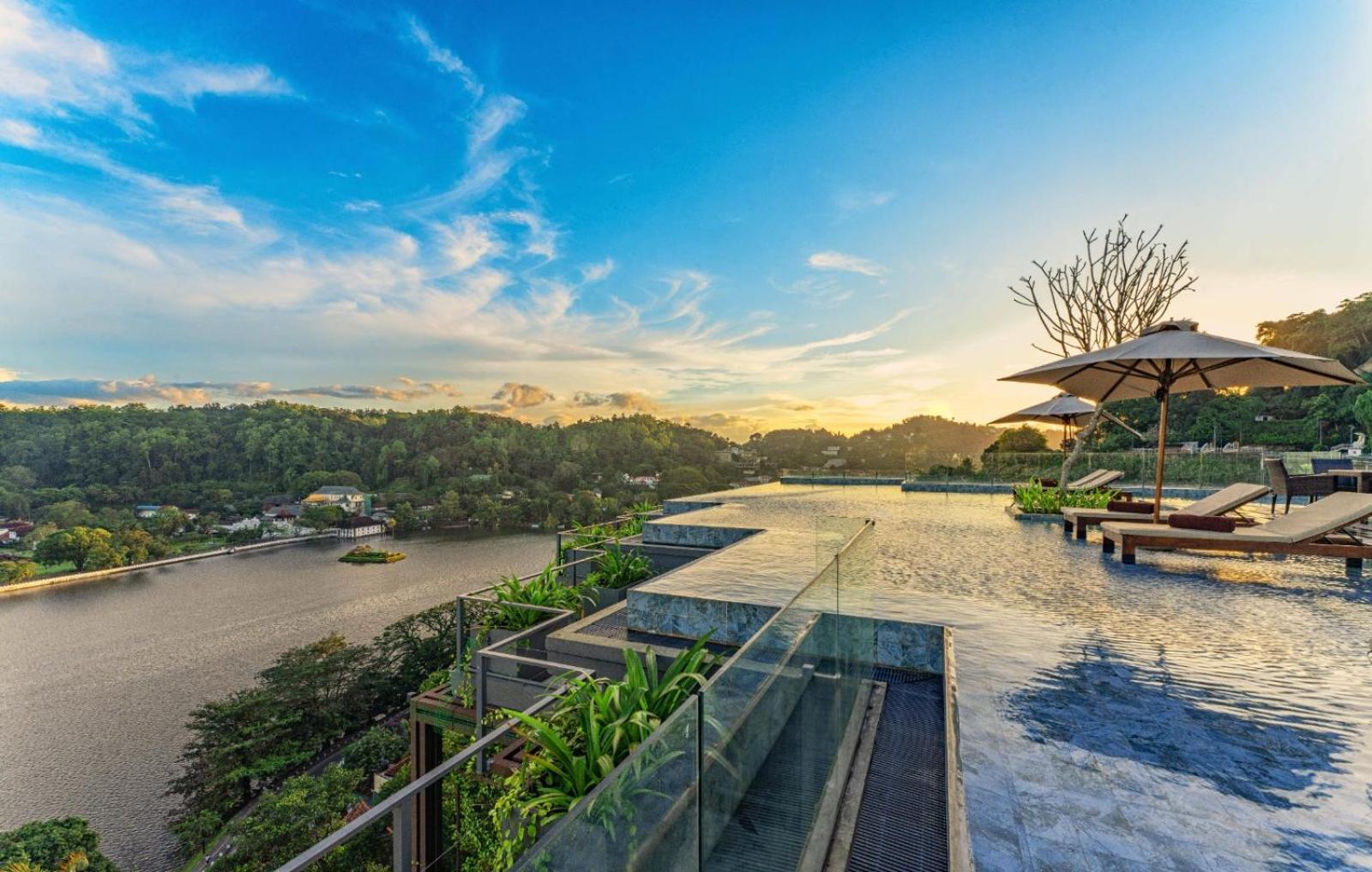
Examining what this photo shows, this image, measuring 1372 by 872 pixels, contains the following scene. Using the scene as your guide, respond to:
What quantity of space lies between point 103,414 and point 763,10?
88.6m

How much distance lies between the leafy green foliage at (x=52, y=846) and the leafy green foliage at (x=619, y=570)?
23.6 metres

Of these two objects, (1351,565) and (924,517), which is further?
(924,517)

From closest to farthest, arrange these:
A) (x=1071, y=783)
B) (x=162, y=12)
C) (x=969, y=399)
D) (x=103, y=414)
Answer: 1. (x=1071, y=783)
2. (x=969, y=399)
3. (x=162, y=12)
4. (x=103, y=414)

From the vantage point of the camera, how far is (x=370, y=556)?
6178 cm

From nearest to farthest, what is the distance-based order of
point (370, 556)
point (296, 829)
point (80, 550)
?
point (296, 829) → point (80, 550) → point (370, 556)

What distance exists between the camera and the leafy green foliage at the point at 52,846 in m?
17.5

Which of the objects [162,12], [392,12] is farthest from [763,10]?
[162,12]

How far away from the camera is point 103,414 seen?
211ft

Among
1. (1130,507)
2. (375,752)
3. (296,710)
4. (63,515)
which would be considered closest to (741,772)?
(1130,507)

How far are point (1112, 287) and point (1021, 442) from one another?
33.2 ft

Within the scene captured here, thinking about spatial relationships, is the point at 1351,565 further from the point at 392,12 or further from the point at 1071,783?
the point at 392,12

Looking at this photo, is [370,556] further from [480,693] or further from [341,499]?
[480,693]

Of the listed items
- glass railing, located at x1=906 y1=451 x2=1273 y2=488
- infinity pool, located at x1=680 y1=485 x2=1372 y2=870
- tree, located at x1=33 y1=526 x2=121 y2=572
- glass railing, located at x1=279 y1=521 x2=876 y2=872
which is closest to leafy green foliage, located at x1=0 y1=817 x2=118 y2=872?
glass railing, located at x1=279 y1=521 x2=876 y2=872

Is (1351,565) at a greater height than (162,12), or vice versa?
(162,12)
